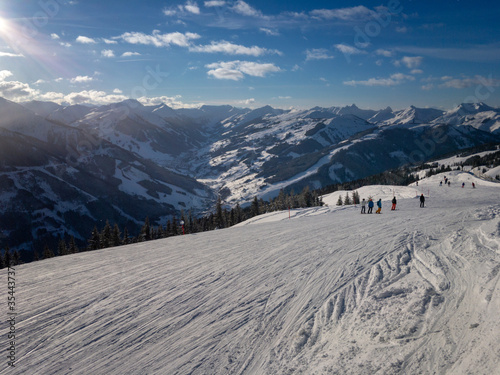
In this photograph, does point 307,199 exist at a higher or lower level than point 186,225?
higher

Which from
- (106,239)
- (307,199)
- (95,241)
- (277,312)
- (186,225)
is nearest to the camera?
(277,312)

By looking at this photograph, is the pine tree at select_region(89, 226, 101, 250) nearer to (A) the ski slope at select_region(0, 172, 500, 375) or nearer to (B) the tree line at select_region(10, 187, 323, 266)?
(B) the tree line at select_region(10, 187, 323, 266)

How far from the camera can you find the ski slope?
5711 mm

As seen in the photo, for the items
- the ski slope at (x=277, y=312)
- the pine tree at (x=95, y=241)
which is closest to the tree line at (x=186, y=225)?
the pine tree at (x=95, y=241)

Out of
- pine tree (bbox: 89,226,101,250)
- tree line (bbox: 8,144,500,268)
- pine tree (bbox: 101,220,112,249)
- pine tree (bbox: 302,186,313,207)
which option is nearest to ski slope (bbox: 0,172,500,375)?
tree line (bbox: 8,144,500,268)

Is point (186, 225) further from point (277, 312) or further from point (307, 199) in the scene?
point (277, 312)

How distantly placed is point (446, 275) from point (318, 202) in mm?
79479

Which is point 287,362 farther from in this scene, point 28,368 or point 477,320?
point 28,368

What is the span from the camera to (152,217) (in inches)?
7333

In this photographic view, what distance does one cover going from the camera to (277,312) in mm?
7742

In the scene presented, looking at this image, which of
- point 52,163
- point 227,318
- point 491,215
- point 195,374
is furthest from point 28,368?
point 52,163

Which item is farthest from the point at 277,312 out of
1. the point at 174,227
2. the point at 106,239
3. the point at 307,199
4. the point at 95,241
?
the point at 307,199

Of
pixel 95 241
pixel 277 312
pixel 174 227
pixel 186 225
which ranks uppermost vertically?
pixel 277 312

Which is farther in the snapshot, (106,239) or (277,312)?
(106,239)
